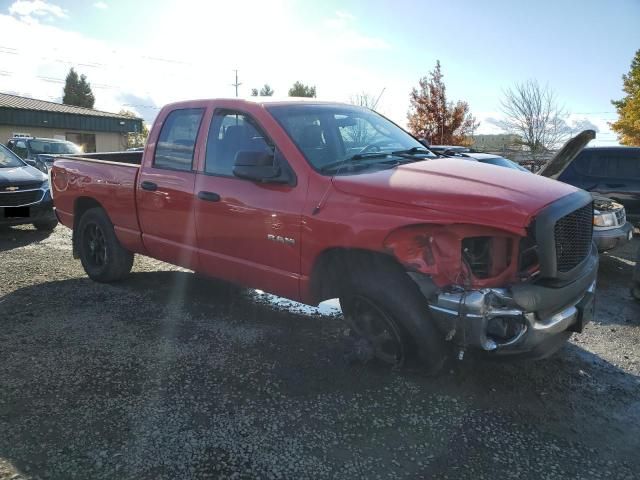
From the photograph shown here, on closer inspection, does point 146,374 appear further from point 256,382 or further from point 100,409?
point 256,382

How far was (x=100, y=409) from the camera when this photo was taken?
3.18m

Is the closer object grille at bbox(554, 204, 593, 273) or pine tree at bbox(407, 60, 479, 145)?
grille at bbox(554, 204, 593, 273)

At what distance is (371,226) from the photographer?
10.9 ft

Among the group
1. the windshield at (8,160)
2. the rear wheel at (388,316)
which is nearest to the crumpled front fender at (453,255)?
the rear wheel at (388,316)

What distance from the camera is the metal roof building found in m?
32.3

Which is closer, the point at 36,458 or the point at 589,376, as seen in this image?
the point at 36,458

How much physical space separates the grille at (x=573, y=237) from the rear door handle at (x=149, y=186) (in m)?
3.41

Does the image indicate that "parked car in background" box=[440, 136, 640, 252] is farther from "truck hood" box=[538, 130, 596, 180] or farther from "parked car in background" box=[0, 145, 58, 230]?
"parked car in background" box=[0, 145, 58, 230]

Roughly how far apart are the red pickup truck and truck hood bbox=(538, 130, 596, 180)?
11.0 feet

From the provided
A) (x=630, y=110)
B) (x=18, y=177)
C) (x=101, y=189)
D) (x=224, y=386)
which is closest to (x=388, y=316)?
(x=224, y=386)

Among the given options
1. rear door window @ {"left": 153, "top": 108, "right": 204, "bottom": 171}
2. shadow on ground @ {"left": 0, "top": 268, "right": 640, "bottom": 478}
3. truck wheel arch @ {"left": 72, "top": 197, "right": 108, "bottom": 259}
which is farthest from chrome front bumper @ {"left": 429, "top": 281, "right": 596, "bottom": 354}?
truck wheel arch @ {"left": 72, "top": 197, "right": 108, "bottom": 259}

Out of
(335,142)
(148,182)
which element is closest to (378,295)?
(335,142)

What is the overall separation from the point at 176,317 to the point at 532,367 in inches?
120

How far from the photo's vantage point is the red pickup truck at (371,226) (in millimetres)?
3070
